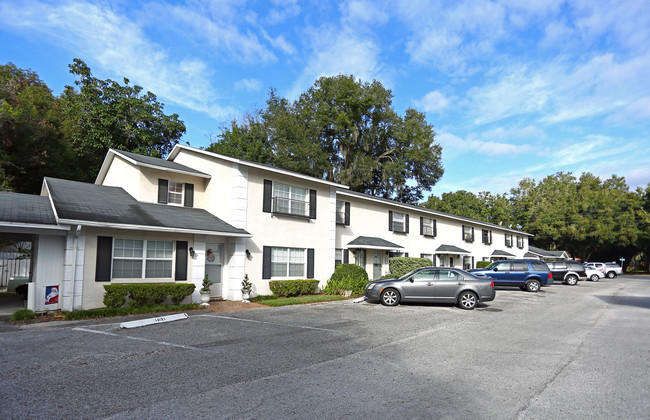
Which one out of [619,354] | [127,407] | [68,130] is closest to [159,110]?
[68,130]

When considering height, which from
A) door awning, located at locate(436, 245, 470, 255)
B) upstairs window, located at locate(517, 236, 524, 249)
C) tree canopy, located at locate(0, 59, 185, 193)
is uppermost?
tree canopy, located at locate(0, 59, 185, 193)

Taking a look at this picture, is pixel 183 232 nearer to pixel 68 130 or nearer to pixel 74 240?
pixel 74 240

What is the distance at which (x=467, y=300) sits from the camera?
1408 centimetres

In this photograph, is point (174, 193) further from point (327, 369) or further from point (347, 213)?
point (327, 369)

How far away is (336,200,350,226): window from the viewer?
842 inches

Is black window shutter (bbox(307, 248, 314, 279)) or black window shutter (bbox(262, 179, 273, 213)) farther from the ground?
black window shutter (bbox(262, 179, 273, 213))

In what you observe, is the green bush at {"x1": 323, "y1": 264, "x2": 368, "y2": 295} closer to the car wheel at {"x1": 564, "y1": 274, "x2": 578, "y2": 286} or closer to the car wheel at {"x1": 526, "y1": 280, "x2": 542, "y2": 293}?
the car wheel at {"x1": 526, "y1": 280, "x2": 542, "y2": 293}

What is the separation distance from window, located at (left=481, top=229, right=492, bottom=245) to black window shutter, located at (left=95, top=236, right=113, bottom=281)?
31.6 m

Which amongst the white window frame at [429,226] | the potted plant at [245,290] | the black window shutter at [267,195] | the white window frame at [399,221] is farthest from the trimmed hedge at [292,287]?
the white window frame at [429,226]

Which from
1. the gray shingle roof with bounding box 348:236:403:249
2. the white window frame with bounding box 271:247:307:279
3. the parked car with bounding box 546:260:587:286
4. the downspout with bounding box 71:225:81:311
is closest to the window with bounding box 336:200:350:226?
the gray shingle roof with bounding box 348:236:403:249

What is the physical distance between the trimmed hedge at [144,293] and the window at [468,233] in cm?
2517

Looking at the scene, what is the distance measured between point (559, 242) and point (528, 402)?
61.6m

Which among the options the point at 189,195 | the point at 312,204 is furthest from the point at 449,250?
the point at 189,195

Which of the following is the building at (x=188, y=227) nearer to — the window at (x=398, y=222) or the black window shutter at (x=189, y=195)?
the black window shutter at (x=189, y=195)
